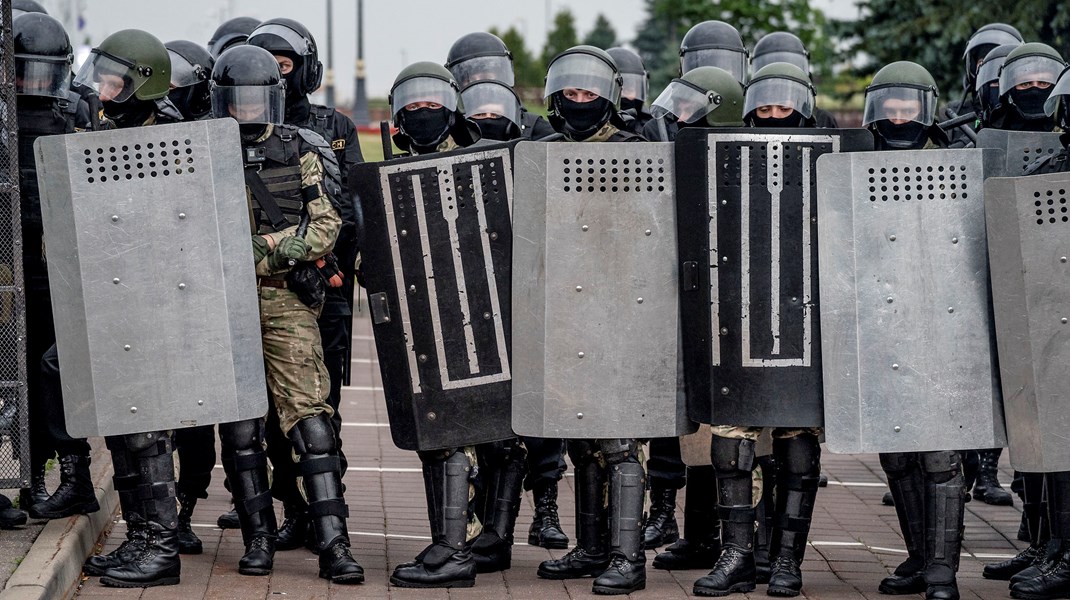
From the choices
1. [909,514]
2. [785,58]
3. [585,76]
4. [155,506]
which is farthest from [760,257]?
[785,58]

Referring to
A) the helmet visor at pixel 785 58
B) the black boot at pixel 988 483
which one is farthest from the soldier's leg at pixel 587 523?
→ the helmet visor at pixel 785 58

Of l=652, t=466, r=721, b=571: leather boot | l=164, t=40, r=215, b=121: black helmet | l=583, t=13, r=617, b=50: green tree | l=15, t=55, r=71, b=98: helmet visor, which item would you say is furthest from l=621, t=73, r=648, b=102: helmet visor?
l=583, t=13, r=617, b=50: green tree

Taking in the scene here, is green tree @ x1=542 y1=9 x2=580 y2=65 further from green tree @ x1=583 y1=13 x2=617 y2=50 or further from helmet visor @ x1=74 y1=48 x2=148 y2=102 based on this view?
helmet visor @ x1=74 y1=48 x2=148 y2=102

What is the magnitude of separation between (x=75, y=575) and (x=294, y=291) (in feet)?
4.31

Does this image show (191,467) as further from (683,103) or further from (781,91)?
(781,91)

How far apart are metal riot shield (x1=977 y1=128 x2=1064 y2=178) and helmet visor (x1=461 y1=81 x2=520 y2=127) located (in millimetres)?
1955

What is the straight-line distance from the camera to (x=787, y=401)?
5.57 metres

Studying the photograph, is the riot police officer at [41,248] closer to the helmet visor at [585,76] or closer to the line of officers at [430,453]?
the line of officers at [430,453]

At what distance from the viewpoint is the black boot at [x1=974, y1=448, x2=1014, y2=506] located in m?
7.92

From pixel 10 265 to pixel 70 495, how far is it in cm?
101

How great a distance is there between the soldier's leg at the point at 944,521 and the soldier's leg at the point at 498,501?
1.61 meters

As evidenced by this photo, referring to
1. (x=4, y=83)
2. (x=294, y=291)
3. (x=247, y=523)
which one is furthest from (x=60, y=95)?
(x=247, y=523)

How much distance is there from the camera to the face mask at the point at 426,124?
6.05 metres

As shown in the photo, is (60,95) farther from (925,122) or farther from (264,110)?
(925,122)
